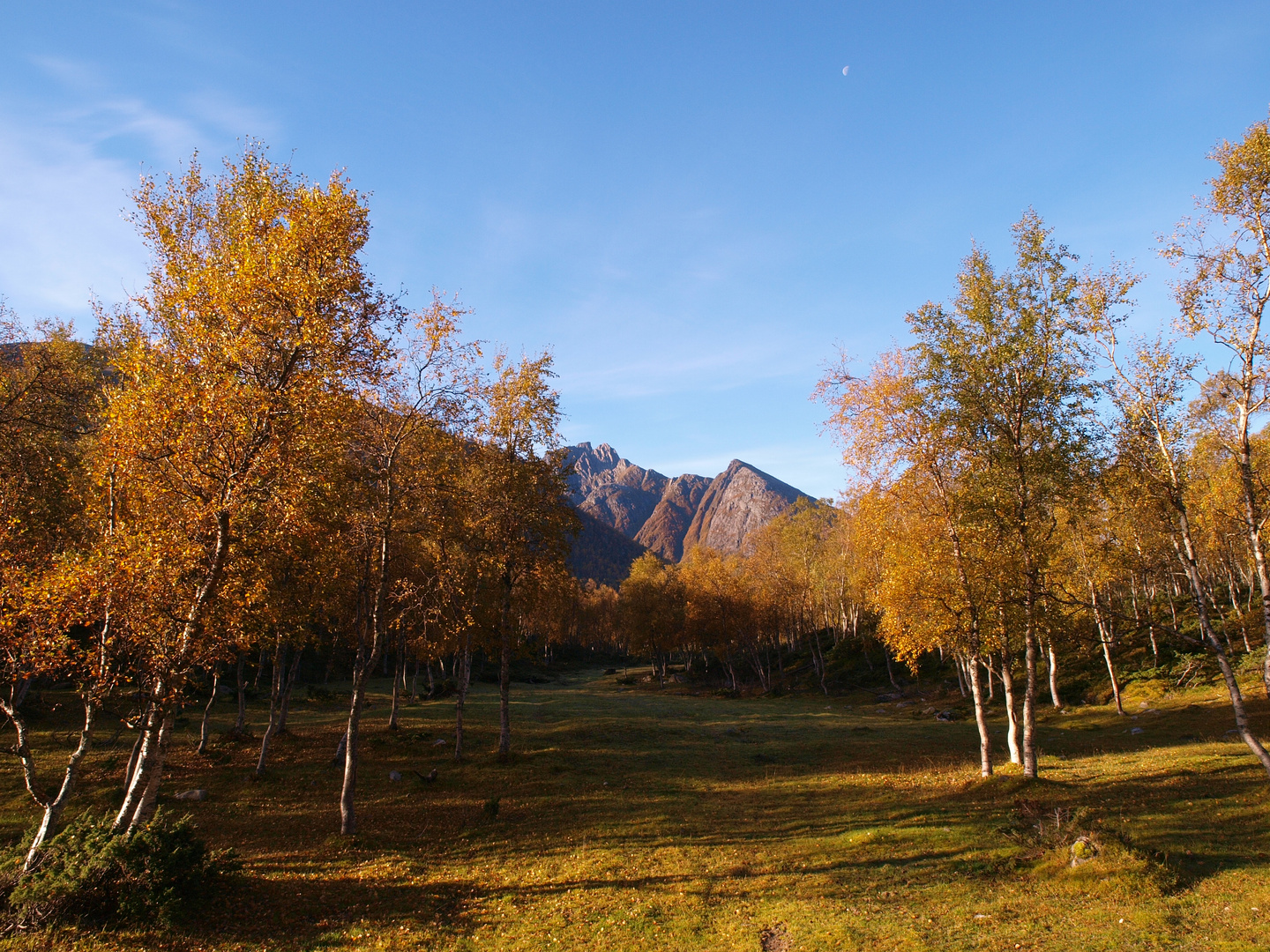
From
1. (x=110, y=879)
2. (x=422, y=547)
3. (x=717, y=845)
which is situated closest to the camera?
(x=110, y=879)

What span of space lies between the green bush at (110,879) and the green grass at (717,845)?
0.44 meters

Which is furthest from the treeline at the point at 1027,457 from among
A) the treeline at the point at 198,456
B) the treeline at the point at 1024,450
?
the treeline at the point at 198,456

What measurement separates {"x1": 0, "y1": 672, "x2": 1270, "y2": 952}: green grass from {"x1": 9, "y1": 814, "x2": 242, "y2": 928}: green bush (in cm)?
44

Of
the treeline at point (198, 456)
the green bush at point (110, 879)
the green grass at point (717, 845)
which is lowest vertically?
the green grass at point (717, 845)

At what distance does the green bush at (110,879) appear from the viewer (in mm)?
11008

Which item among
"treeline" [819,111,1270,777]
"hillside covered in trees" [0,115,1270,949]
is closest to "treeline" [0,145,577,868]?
"hillside covered in trees" [0,115,1270,949]

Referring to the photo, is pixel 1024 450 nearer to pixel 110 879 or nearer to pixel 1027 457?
pixel 1027 457

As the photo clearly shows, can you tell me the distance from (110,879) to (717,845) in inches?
559

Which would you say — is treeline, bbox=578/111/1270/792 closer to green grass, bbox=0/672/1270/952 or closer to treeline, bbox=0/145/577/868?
green grass, bbox=0/672/1270/952

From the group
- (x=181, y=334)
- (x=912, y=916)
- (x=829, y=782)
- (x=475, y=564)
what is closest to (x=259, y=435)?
(x=181, y=334)

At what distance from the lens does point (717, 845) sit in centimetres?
1745

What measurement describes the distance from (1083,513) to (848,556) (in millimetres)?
53285

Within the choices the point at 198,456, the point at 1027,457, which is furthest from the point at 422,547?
the point at 1027,457

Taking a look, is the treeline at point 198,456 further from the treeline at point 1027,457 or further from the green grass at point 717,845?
the treeline at point 1027,457
